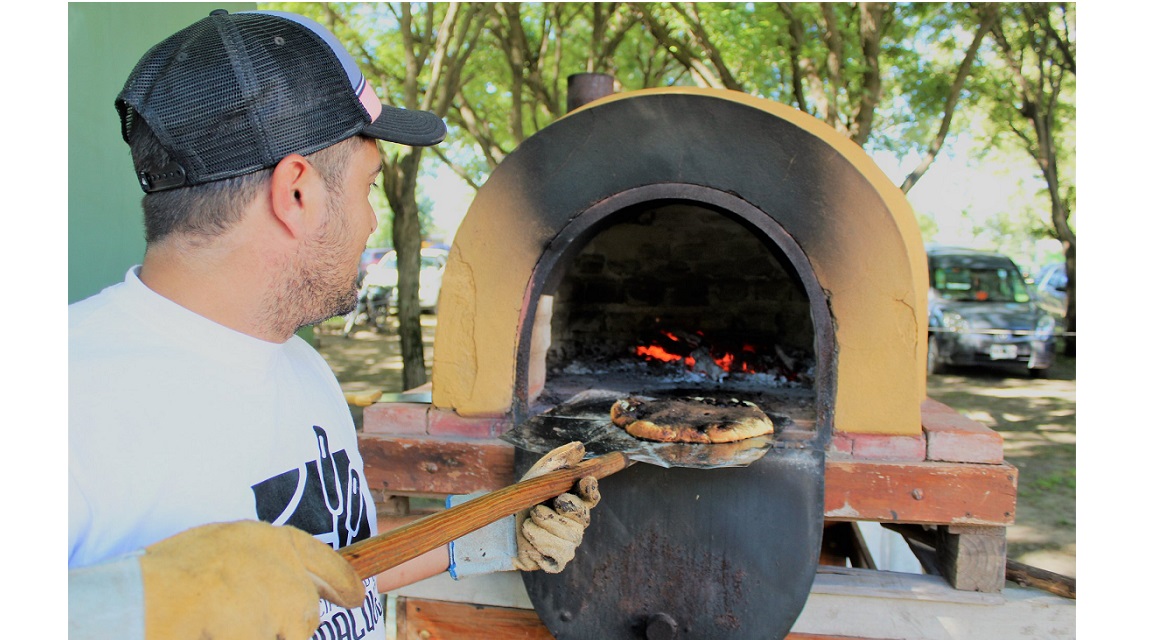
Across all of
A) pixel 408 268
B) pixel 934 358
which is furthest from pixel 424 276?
pixel 934 358

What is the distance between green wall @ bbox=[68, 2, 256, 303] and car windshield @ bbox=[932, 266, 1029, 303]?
1011cm

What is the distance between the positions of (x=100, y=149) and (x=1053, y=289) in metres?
15.6

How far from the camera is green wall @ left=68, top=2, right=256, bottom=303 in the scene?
3805 mm

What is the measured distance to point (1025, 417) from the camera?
7613 mm

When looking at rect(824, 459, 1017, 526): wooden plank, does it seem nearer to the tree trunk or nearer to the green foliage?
the green foliage

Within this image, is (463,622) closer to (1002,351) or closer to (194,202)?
(194,202)

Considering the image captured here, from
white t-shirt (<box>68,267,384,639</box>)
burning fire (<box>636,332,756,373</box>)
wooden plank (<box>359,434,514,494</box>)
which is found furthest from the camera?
burning fire (<box>636,332,756,373</box>)

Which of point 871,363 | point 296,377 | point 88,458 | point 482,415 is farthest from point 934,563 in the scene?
point 88,458

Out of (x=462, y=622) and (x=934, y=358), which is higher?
(x=934, y=358)

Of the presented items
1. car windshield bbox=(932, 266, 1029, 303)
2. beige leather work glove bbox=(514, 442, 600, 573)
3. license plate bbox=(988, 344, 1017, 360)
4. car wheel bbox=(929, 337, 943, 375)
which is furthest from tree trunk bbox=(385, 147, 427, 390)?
car windshield bbox=(932, 266, 1029, 303)

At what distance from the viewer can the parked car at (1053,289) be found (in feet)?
43.8

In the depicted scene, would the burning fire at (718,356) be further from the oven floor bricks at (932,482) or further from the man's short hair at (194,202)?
the man's short hair at (194,202)

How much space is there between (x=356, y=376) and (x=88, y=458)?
8.84 m

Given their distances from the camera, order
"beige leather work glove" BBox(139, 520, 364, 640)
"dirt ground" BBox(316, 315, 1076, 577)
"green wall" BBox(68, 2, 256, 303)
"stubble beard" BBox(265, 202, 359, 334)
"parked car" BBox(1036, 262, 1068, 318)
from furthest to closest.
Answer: "parked car" BBox(1036, 262, 1068, 318) → "dirt ground" BBox(316, 315, 1076, 577) → "green wall" BBox(68, 2, 256, 303) → "stubble beard" BBox(265, 202, 359, 334) → "beige leather work glove" BBox(139, 520, 364, 640)
